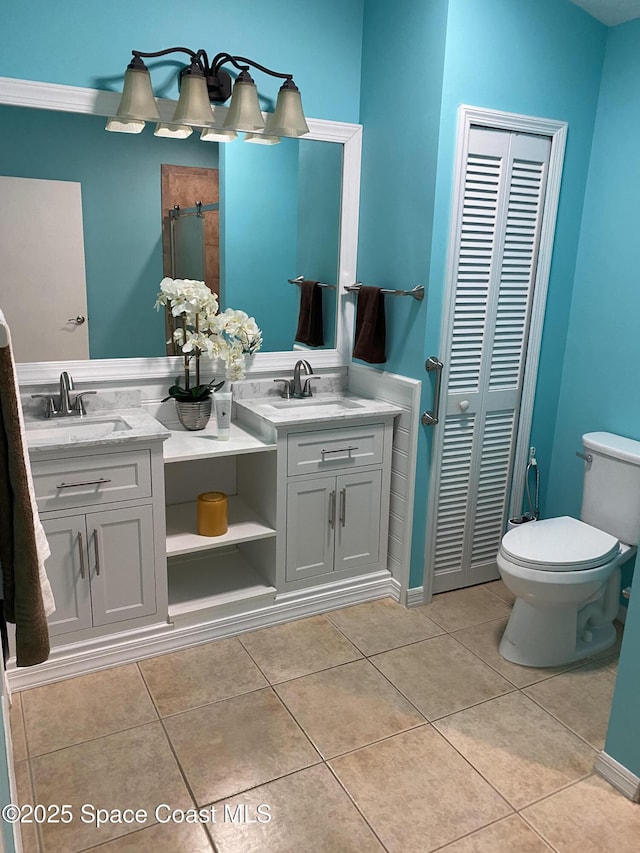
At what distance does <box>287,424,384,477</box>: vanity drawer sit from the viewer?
262 cm

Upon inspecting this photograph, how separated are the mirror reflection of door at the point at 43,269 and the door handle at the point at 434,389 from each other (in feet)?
4.43

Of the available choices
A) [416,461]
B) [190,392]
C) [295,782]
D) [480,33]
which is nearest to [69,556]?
[190,392]

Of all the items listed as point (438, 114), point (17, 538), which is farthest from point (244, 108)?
point (17, 538)

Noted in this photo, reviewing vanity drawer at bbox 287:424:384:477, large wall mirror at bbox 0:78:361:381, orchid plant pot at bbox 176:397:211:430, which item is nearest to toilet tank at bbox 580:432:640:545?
vanity drawer at bbox 287:424:384:477

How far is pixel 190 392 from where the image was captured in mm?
2691

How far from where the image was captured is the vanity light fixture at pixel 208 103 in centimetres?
235

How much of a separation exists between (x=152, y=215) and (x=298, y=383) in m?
0.93

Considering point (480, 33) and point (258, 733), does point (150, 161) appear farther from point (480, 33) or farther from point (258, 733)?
point (258, 733)

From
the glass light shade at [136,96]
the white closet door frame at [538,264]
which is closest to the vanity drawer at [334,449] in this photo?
the white closet door frame at [538,264]

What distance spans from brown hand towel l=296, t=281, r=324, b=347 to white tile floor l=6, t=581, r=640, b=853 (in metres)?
1.27

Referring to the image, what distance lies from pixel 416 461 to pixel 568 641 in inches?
35.2

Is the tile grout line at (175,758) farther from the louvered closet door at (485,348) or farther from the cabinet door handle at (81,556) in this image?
the louvered closet door at (485,348)

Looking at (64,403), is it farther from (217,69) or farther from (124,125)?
(217,69)

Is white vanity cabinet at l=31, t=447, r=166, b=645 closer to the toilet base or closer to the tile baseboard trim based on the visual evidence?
the toilet base
